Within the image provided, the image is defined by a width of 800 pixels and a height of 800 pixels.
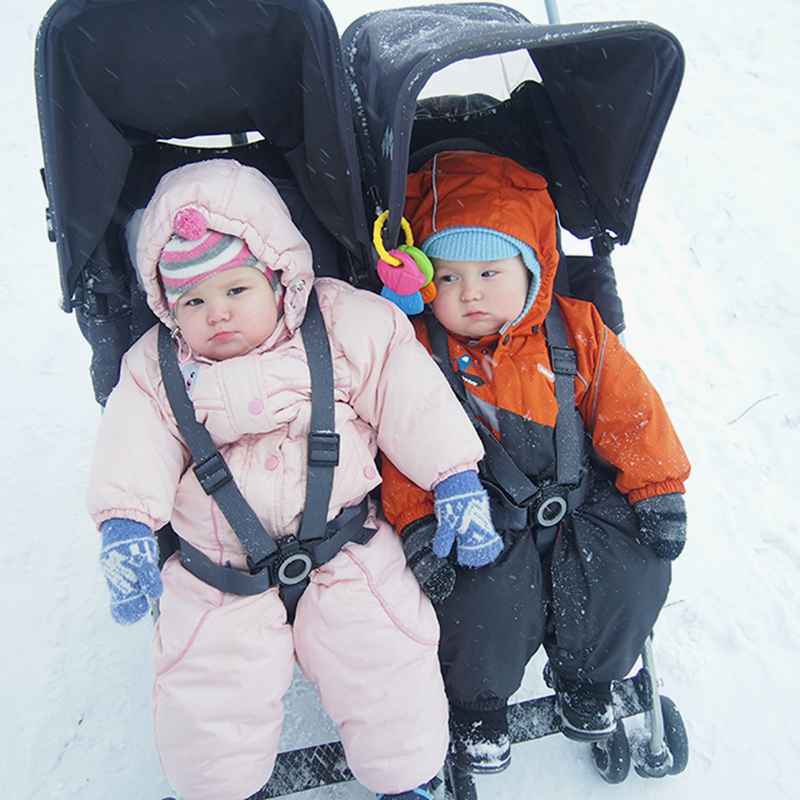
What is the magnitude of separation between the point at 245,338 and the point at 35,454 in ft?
4.74

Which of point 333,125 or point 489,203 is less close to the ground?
point 333,125

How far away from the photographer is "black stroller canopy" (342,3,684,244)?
129 cm

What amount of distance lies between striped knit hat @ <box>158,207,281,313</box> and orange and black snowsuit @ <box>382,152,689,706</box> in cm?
51

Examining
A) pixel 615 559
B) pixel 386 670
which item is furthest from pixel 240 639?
pixel 615 559

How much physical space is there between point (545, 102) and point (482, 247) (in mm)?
549

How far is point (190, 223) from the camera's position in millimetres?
1421

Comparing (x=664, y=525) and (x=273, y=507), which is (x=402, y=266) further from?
(x=664, y=525)

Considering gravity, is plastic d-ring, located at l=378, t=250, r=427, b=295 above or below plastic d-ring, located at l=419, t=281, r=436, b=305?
above

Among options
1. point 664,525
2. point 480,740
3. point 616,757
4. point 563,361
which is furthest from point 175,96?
point 616,757

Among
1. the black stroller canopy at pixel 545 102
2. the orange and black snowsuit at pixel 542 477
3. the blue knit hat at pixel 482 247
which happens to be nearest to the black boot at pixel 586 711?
the orange and black snowsuit at pixel 542 477

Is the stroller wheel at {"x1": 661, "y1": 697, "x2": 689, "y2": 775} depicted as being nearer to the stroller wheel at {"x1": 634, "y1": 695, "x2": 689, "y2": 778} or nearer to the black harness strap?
the stroller wheel at {"x1": 634, "y1": 695, "x2": 689, "y2": 778}

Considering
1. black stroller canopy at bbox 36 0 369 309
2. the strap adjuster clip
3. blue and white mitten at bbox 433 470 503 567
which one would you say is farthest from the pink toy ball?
the strap adjuster clip

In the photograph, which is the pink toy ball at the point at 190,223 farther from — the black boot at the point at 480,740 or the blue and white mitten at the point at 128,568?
the black boot at the point at 480,740

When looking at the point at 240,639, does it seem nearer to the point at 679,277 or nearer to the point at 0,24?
the point at 679,277
